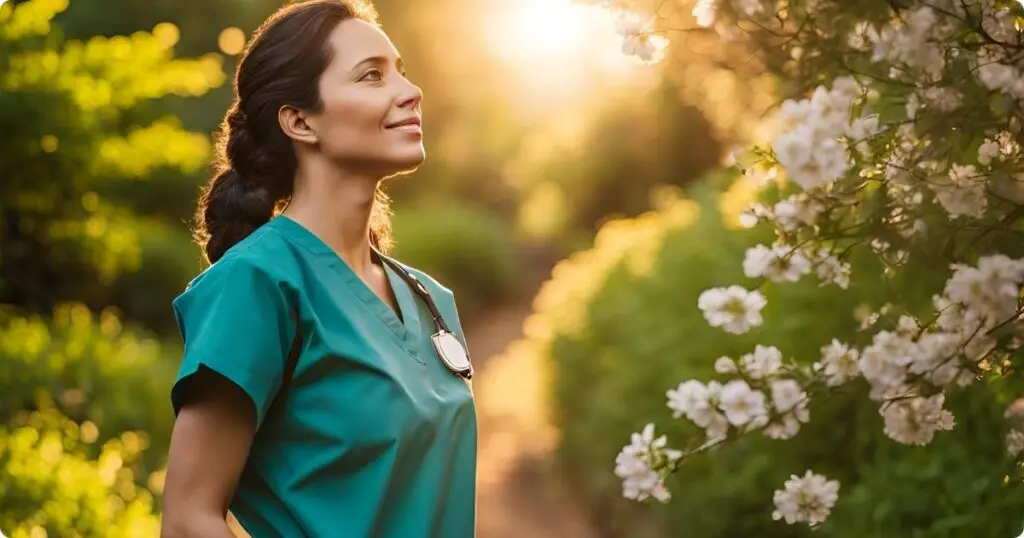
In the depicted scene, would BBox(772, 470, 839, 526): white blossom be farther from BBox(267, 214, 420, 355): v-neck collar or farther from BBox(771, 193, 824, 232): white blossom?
BBox(267, 214, 420, 355): v-neck collar

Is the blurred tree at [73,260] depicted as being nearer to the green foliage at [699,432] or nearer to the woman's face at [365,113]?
the green foliage at [699,432]

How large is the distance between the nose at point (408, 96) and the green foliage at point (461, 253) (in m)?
11.9

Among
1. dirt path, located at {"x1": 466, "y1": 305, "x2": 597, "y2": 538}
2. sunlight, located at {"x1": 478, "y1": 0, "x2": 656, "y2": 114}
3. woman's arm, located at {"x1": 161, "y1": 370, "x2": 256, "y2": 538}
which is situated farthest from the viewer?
sunlight, located at {"x1": 478, "y1": 0, "x2": 656, "y2": 114}

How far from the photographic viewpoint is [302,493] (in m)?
1.47

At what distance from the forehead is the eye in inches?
0.9

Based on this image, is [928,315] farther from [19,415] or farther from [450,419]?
[19,415]

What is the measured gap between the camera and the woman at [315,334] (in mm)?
1447

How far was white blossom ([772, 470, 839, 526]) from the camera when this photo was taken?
6.73 feet

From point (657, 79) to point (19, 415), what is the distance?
33.9ft

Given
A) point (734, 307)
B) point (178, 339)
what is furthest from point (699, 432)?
point (178, 339)

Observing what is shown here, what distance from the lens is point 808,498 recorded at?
2.07 meters

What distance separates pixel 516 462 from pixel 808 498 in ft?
19.0

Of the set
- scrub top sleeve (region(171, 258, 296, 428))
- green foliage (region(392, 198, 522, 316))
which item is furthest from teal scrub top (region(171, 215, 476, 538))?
green foliage (region(392, 198, 522, 316))

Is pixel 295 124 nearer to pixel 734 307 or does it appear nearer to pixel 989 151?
pixel 734 307
